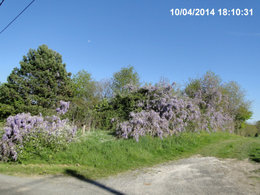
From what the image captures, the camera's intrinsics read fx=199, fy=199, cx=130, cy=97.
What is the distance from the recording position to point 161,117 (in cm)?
1131

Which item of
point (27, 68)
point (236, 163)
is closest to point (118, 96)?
point (236, 163)

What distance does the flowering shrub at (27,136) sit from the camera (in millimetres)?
7859

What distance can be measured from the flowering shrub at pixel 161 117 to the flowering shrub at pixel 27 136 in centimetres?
304

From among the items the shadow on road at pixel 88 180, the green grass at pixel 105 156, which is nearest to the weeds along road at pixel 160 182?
the shadow on road at pixel 88 180

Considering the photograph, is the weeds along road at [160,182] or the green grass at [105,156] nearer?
the weeds along road at [160,182]

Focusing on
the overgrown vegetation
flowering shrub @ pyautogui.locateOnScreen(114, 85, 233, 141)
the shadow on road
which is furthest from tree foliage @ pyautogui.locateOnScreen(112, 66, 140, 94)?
the shadow on road

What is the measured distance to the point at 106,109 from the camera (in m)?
13.1

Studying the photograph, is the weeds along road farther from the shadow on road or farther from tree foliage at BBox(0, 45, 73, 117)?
tree foliage at BBox(0, 45, 73, 117)

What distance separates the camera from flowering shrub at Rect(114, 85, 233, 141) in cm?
1023

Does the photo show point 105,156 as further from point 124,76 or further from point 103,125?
point 124,76

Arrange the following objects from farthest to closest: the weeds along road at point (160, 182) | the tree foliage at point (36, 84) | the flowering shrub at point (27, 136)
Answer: the tree foliage at point (36, 84) < the flowering shrub at point (27, 136) < the weeds along road at point (160, 182)

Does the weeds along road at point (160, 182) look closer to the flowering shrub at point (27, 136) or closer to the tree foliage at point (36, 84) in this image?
the flowering shrub at point (27, 136)

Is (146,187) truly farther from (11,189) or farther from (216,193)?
(11,189)

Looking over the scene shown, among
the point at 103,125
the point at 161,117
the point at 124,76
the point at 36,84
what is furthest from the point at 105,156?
the point at 124,76
